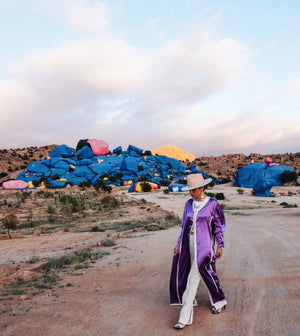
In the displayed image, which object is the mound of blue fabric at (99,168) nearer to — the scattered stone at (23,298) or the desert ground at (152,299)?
the desert ground at (152,299)

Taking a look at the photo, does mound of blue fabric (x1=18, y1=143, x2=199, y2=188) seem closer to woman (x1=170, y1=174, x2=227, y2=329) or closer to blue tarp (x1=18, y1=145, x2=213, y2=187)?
blue tarp (x1=18, y1=145, x2=213, y2=187)

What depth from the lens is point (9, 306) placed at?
423cm

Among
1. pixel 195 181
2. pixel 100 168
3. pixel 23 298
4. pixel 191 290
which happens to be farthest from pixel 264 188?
pixel 100 168

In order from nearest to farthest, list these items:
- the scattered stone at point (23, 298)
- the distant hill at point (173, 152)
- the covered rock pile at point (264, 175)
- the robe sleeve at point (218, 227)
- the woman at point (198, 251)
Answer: the woman at point (198, 251), the robe sleeve at point (218, 227), the scattered stone at point (23, 298), the covered rock pile at point (264, 175), the distant hill at point (173, 152)

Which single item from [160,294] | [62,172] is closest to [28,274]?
[160,294]

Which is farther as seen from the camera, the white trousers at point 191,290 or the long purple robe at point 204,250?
the long purple robe at point 204,250

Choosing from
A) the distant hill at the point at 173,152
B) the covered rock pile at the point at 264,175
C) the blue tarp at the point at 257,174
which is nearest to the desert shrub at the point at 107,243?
the covered rock pile at the point at 264,175

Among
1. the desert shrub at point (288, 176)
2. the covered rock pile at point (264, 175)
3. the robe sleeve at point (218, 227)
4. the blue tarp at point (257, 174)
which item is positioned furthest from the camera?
the blue tarp at point (257, 174)

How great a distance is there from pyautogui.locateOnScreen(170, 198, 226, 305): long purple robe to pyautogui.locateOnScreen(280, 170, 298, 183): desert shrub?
41.5m

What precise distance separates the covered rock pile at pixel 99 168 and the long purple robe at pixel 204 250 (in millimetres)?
48310

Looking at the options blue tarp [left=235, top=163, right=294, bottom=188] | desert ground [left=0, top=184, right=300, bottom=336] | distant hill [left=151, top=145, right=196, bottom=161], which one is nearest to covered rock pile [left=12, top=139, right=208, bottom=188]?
blue tarp [left=235, top=163, right=294, bottom=188]

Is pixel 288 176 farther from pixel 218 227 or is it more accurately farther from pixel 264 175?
pixel 218 227

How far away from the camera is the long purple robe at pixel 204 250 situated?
140 inches

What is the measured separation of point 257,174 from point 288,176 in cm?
435
